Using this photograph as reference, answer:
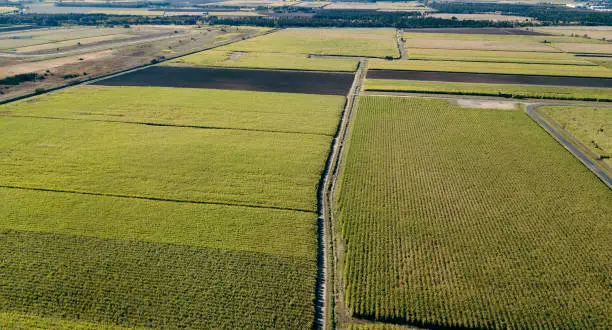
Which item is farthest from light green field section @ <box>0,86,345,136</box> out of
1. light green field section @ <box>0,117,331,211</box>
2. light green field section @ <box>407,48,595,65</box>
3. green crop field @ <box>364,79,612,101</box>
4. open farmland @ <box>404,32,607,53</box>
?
open farmland @ <box>404,32,607,53</box>

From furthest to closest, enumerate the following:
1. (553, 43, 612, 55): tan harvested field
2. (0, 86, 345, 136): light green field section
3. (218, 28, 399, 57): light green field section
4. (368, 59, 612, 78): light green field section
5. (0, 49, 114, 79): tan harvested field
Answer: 1. (218, 28, 399, 57): light green field section
2. (553, 43, 612, 55): tan harvested field
3. (368, 59, 612, 78): light green field section
4. (0, 49, 114, 79): tan harvested field
5. (0, 86, 345, 136): light green field section

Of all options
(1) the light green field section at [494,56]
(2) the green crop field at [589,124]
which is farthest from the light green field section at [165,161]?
(1) the light green field section at [494,56]

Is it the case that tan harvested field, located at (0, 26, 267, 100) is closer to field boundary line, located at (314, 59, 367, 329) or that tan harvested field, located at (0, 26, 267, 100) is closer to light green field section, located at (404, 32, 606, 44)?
field boundary line, located at (314, 59, 367, 329)

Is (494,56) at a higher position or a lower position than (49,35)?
lower

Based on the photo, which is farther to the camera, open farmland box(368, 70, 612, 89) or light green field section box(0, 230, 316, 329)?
open farmland box(368, 70, 612, 89)

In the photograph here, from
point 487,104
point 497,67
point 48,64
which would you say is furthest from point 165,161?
point 497,67

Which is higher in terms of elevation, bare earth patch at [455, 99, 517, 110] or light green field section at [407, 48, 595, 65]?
light green field section at [407, 48, 595, 65]

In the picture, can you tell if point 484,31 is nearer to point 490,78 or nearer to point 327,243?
point 490,78
